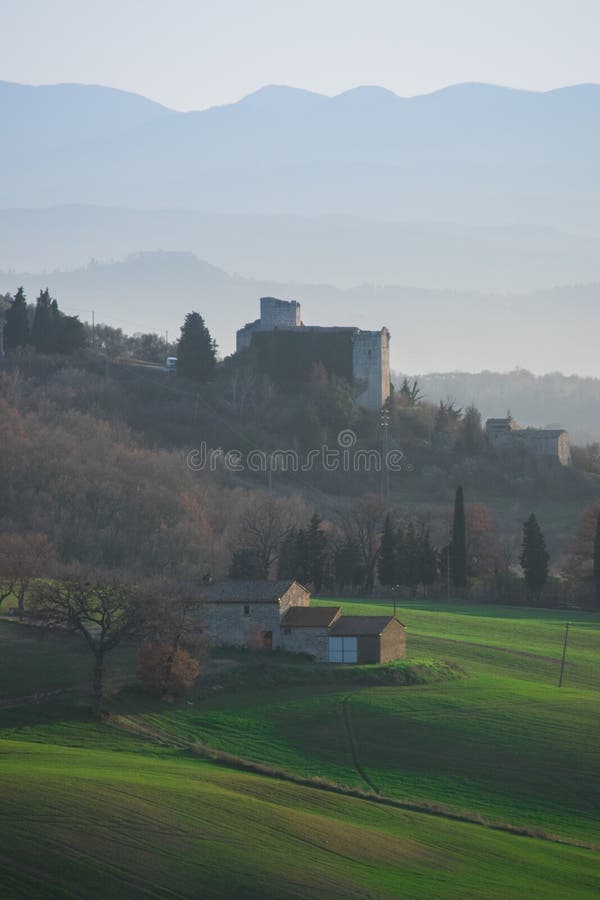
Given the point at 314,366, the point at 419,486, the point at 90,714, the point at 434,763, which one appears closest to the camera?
the point at 434,763

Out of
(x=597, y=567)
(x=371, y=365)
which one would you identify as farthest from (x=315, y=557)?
(x=371, y=365)

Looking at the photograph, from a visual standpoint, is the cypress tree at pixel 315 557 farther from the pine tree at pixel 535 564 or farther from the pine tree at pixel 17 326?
the pine tree at pixel 17 326

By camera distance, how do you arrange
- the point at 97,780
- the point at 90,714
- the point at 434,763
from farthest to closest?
1. the point at 90,714
2. the point at 434,763
3. the point at 97,780

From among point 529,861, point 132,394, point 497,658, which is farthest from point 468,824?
point 132,394

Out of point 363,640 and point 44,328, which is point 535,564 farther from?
point 44,328

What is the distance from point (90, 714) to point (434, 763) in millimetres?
9315

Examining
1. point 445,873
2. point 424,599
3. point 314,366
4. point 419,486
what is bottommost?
point 445,873

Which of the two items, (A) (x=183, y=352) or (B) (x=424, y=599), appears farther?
(A) (x=183, y=352)

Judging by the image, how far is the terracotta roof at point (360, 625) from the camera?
52.8m

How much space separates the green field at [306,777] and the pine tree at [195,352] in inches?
2078

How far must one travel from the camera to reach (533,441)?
11225cm

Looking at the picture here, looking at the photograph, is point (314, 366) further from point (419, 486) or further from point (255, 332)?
point (419, 486)

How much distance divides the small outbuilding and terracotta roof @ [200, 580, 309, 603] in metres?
2.40

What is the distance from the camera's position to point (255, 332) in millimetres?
114500
